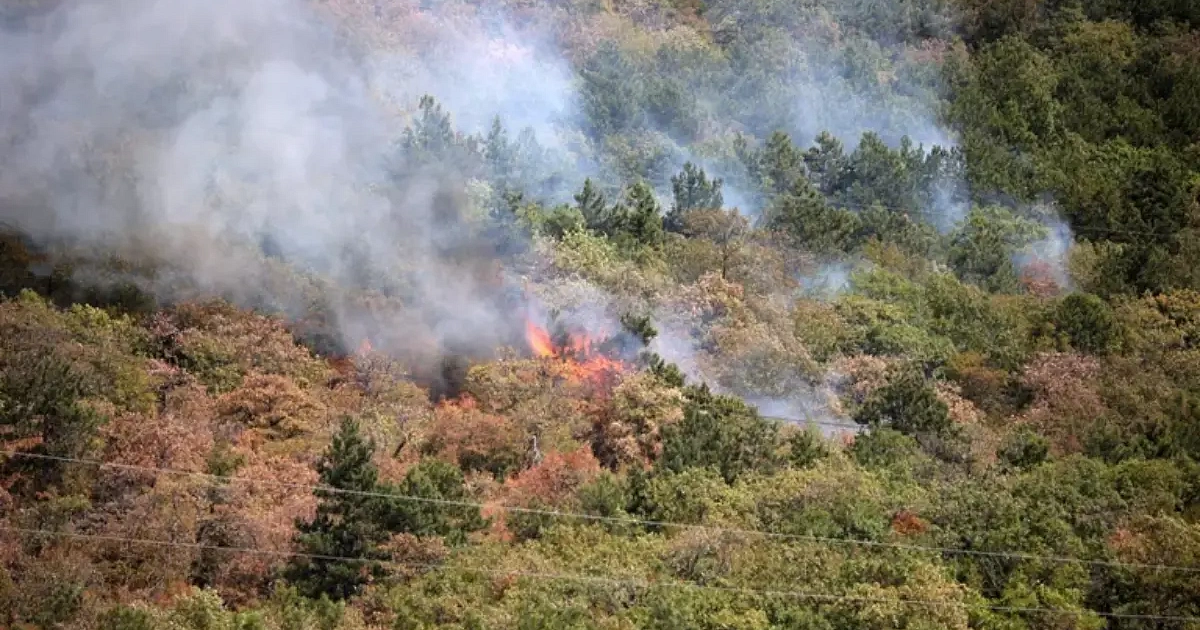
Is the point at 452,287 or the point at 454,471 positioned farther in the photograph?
the point at 452,287

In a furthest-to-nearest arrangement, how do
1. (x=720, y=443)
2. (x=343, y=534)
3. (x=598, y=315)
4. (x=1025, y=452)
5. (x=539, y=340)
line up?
(x=598, y=315)
(x=539, y=340)
(x=1025, y=452)
(x=720, y=443)
(x=343, y=534)

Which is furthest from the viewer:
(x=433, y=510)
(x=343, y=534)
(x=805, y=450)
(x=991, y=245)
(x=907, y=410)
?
(x=991, y=245)

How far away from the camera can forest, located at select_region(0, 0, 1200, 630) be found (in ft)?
127

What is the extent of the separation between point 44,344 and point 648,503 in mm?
17053

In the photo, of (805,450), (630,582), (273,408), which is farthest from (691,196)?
(630,582)

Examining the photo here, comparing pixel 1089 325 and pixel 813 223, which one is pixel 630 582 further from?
pixel 813 223

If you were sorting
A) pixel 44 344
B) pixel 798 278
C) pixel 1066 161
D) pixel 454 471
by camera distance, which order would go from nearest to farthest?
pixel 454 471
pixel 44 344
pixel 798 278
pixel 1066 161

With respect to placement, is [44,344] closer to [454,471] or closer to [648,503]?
[454,471]

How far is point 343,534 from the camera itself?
1544 inches

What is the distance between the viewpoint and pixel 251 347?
5156 cm

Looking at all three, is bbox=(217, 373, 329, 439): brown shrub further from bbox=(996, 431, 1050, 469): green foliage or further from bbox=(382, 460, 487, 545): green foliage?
bbox=(996, 431, 1050, 469): green foliage

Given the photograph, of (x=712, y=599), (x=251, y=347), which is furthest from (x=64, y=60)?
(x=712, y=599)

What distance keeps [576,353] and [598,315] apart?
199 cm

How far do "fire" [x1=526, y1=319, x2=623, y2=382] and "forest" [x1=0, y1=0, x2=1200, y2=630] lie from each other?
15 centimetres
